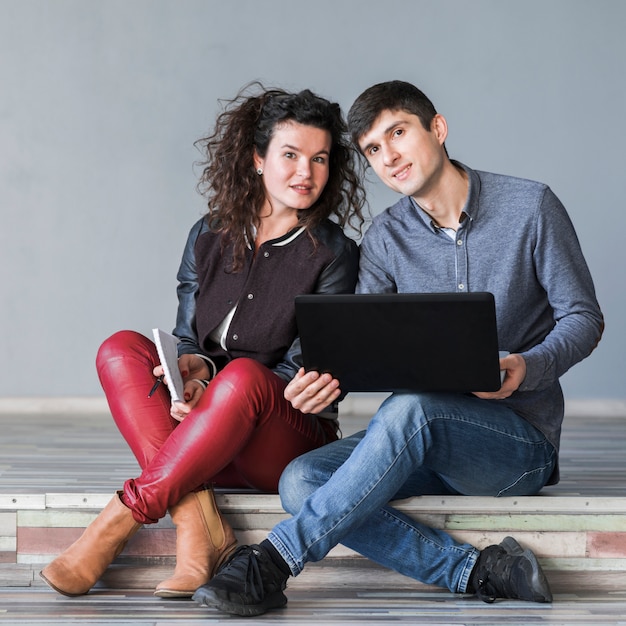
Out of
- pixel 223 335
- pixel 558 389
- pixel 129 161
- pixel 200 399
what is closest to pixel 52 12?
pixel 129 161

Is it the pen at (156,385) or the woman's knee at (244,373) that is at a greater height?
the woman's knee at (244,373)

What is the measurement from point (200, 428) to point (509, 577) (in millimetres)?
691

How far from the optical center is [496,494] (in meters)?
2.01

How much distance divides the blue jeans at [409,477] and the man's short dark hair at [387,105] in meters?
0.60

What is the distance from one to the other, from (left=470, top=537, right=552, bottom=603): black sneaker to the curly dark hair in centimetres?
86

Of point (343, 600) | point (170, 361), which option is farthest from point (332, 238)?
point (343, 600)

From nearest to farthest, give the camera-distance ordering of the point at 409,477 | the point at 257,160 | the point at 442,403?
the point at 442,403 → the point at 409,477 → the point at 257,160

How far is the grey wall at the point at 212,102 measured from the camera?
426 centimetres

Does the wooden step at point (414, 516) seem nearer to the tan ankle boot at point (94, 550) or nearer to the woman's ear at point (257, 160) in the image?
the tan ankle boot at point (94, 550)

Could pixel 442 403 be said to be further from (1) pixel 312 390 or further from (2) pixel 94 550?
(2) pixel 94 550

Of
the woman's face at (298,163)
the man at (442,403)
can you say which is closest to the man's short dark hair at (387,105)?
the man at (442,403)

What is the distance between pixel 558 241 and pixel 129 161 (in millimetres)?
2760

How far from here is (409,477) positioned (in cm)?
204

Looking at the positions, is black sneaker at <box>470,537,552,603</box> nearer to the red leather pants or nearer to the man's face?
the red leather pants
